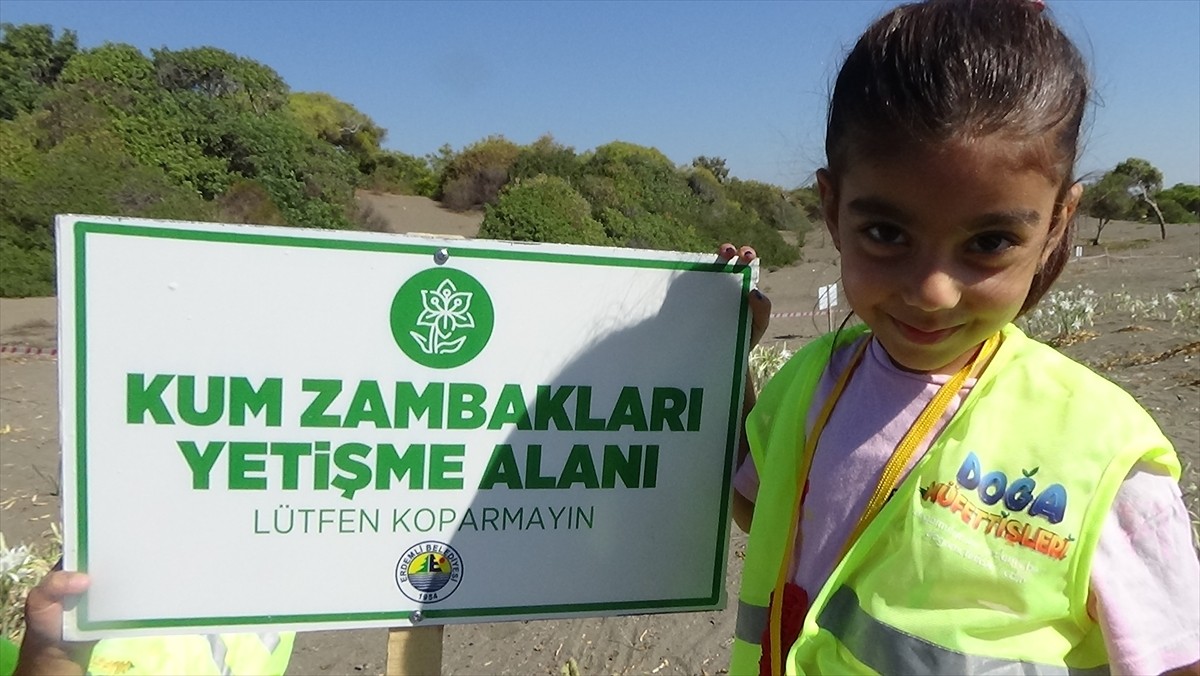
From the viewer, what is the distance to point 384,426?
126 cm

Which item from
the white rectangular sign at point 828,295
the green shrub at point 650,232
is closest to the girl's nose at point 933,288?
the white rectangular sign at point 828,295

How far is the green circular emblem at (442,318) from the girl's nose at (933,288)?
599mm

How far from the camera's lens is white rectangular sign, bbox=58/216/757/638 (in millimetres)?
1181

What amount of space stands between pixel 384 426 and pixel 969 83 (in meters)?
0.90

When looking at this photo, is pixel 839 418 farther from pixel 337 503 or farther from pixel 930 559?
pixel 337 503

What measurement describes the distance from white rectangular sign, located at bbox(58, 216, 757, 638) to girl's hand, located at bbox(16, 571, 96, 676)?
34 millimetres

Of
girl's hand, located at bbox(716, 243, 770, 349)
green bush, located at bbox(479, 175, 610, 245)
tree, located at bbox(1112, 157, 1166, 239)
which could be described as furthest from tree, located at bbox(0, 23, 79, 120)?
tree, located at bbox(1112, 157, 1166, 239)

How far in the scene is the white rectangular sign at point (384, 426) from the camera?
3.87 feet

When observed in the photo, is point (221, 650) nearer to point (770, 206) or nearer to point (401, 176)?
point (770, 206)

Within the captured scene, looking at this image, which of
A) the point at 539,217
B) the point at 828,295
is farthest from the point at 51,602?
the point at 539,217

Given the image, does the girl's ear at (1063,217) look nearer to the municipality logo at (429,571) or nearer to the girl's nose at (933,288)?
the girl's nose at (933,288)

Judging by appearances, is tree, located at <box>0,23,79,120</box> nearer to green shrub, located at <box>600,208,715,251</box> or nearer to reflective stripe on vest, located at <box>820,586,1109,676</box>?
green shrub, located at <box>600,208,715,251</box>

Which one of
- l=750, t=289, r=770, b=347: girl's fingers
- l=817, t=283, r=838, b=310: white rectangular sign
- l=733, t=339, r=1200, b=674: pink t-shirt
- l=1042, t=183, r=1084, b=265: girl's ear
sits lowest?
l=733, t=339, r=1200, b=674: pink t-shirt

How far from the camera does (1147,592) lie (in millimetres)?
950
